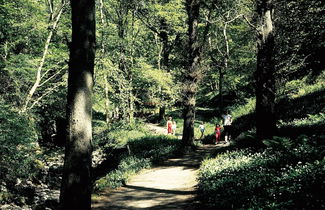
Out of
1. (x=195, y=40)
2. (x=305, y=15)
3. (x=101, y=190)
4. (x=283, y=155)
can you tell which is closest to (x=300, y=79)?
(x=305, y=15)

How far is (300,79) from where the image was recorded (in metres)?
20.2

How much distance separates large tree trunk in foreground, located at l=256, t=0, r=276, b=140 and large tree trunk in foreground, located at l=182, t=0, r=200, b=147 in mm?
6142

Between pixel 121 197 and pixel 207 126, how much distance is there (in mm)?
19428

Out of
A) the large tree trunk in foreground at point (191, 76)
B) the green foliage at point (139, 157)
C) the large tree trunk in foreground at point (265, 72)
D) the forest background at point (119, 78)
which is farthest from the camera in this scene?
the large tree trunk in foreground at point (191, 76)

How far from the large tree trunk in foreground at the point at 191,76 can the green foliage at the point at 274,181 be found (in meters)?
6.44

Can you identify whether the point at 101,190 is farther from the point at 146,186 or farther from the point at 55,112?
the point at 55,112

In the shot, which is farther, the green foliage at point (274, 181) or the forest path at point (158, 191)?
the forest path at point (158, 191)

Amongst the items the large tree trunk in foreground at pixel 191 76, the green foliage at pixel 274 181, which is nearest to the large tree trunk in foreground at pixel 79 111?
the green foliage at pixel 274 181

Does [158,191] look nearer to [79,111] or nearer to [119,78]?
[79,111]

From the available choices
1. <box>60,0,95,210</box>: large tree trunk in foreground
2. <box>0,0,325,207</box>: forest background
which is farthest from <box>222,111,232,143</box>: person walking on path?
<box>60,0,95,210</box>: large tree trunk in foreground

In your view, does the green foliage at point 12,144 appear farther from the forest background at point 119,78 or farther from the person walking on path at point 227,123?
the person walking on path at point 227,123

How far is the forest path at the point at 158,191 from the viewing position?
7.68 metres

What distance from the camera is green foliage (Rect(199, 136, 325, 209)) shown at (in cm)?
435

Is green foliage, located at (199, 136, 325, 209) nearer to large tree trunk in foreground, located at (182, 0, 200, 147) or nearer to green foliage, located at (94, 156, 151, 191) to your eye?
green foliage, located at (94, 156, 151, 191)
